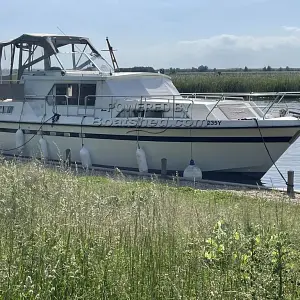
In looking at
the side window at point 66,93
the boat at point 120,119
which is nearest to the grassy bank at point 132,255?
the boat at point 120,119

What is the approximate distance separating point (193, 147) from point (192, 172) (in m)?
0.69

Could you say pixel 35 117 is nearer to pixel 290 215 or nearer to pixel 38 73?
pixel 38 73

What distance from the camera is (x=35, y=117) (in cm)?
1642

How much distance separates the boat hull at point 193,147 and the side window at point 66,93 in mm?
770

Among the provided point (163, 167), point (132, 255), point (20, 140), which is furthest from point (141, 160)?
point (132, 255)

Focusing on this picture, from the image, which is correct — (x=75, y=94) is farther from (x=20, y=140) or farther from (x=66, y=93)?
(x=20, y=140)

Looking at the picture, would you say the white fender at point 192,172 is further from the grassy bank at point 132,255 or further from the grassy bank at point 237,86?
the grassy bank at point 237,86

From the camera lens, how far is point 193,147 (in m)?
14.1

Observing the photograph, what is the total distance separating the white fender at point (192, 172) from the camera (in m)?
13.7

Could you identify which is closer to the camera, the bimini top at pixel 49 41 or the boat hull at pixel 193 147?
the boat hull at pixel 193 147

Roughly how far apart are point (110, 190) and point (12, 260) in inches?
197

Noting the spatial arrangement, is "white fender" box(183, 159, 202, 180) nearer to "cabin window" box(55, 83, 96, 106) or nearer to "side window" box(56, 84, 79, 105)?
"cabin window" box(55, 83, 96, 106)

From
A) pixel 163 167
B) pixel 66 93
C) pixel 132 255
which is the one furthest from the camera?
pixel 66 93

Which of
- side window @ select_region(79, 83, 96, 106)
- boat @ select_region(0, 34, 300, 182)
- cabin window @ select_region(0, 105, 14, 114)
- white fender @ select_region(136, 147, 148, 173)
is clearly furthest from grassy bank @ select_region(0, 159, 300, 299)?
cabin window @ select_region(0, 105, 14, 114)
